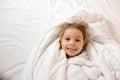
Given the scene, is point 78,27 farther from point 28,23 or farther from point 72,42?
point 28,23

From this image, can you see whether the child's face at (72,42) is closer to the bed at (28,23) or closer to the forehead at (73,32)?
the forehead at (73,32)

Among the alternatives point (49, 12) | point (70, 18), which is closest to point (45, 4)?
point (49, 12)

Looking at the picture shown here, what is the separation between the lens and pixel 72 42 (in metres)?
1.10

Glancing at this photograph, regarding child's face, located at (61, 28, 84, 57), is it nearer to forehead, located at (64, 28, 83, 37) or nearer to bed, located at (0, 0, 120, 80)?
forehead, located at (64, 28, 83, 37)

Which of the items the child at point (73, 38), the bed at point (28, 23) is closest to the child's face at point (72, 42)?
the child at point (73, 38)

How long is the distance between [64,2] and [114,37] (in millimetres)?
503

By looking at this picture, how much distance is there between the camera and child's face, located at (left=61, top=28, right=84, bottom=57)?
43.7 inches

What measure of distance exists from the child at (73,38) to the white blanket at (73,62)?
28 mm

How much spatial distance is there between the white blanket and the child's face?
28mm

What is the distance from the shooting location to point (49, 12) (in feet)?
4.90

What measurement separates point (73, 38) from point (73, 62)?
0.43 feet

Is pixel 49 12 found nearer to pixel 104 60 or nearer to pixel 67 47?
pixel 67 47

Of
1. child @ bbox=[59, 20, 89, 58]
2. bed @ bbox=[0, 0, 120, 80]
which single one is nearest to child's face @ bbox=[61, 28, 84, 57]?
child @ bbox=[59, 20, 89, 58]

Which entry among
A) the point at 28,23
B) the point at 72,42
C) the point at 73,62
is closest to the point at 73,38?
the point at 72,42
